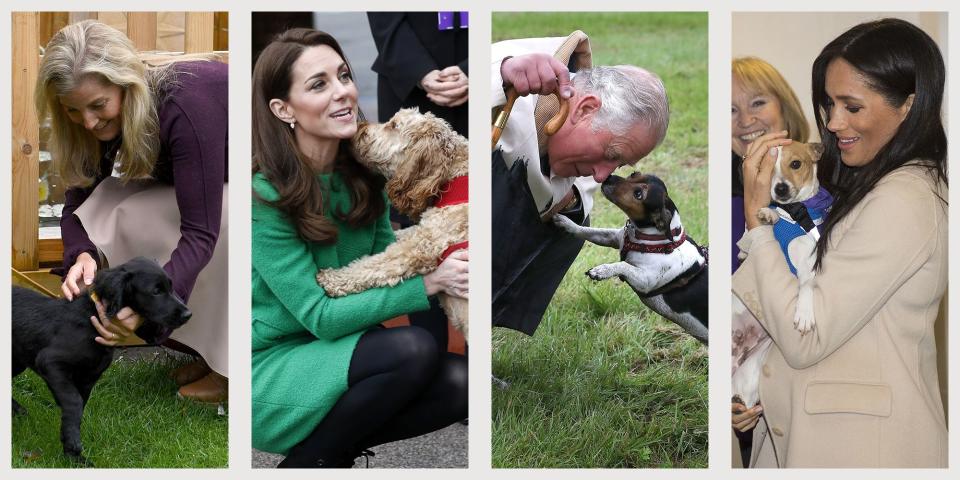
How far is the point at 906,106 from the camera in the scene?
10.5 ft

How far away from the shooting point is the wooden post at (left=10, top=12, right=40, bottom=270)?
326 centimetres

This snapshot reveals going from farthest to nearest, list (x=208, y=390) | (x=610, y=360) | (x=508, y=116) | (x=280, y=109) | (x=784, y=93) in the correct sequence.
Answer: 1. (x=208, y=390)
2. (x=610, y=360)
3. (x=784, y=93)
4. (x=508, y=116)
5. (x=280, y=109)

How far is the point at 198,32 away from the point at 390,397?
4.34ft

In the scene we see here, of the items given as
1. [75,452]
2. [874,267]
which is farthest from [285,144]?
[874,267]

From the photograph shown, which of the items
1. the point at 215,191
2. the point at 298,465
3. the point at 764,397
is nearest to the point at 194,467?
the point at 298,465

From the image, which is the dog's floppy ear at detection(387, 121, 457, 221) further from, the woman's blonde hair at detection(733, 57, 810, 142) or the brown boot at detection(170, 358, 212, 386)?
the brown boot at detection(170, 358, 212, 386)

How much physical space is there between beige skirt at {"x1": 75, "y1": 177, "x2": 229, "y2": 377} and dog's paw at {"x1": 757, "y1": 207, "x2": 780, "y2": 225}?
1.66 meters

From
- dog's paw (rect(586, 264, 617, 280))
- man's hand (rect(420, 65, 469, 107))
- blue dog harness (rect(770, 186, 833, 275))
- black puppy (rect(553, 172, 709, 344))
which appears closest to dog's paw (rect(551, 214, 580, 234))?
black puppy (rect(553, 172, 709, 344))

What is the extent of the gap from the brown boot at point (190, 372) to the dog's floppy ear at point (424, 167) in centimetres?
109

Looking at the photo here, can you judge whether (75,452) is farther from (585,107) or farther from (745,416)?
(745,416)

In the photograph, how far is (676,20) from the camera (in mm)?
3479

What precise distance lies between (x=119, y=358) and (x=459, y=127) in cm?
141

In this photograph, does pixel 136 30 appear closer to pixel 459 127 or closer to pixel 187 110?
pixel 187 110

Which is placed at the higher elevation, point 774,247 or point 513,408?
point 774,247
